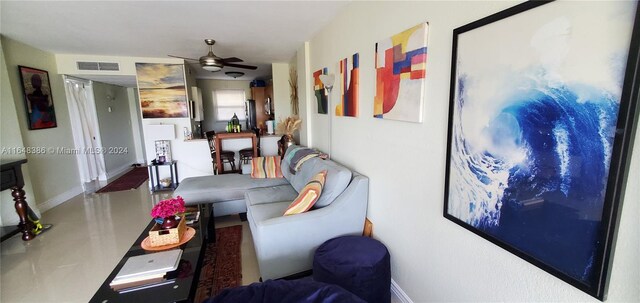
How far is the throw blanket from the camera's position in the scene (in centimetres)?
298

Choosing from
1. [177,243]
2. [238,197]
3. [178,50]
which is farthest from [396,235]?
[178,50]

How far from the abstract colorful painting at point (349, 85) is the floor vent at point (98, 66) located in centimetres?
423

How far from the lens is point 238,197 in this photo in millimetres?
3123

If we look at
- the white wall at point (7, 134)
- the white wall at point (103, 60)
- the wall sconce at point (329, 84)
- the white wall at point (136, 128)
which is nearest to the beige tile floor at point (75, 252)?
the white wall at point (7, 134)

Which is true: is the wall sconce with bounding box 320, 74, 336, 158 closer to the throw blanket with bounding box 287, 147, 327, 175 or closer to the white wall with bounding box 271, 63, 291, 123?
the throw blanket with bounding box 287, 147, 327, 175

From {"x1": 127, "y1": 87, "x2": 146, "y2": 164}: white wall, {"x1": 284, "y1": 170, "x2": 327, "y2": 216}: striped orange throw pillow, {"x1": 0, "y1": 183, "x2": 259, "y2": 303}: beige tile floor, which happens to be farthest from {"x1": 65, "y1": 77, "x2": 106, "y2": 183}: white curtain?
{"x1": 284, "y1": 170, "x2": 327, "y2": 216}: striped orange throw pillow

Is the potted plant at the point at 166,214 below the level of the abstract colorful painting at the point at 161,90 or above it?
below

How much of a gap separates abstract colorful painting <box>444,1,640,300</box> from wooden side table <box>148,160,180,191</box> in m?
5.02

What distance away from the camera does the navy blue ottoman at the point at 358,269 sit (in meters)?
1.59

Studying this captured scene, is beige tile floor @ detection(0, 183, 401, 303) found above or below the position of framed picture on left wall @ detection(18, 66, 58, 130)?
below

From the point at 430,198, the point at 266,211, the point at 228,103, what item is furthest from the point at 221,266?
the point at 228,103

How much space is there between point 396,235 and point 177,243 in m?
1.55

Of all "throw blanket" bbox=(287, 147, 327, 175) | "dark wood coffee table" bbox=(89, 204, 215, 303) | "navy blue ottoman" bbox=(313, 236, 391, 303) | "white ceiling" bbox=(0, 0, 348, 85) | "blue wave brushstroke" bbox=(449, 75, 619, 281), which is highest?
"white ceiling" bbox=(0, 0, 348, 85)

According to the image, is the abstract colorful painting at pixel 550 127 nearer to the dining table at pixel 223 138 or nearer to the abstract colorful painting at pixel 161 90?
the dining table at pixel 223 138
